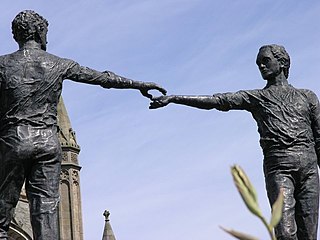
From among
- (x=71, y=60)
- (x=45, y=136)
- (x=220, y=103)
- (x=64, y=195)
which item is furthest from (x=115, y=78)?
(x=64, y=195)

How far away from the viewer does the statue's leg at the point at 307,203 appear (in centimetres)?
697

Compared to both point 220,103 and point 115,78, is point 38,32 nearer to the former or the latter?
point 115,78

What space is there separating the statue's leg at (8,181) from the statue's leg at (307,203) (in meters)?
2.79

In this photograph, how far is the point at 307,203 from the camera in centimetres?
696

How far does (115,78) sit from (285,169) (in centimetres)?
194

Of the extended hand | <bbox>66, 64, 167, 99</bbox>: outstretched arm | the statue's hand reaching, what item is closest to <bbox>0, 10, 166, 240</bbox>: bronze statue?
<bbox>66, 64, 167, 99</bbox>: outstretched arm

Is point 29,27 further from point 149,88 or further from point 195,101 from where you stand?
point 195,101

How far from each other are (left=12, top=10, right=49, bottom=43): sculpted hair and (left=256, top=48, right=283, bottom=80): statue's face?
94.4 inches

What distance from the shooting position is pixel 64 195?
3872cm

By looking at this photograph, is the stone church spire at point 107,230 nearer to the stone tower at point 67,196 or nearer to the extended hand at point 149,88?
the stone tower at point 67,196

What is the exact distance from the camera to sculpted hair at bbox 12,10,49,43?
617 cm

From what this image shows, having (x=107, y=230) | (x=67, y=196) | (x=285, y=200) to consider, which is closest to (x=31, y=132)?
(x=285, y=200)

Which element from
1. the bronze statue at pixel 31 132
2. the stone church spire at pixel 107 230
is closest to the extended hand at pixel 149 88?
the bronze statue at pixel 31 132

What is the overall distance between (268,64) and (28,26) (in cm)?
261
